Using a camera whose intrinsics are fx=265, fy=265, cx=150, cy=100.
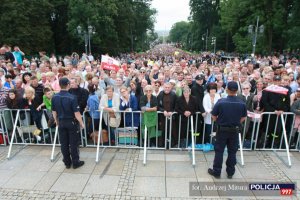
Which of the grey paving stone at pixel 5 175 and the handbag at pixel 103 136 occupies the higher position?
the handbag at pixel 103 136

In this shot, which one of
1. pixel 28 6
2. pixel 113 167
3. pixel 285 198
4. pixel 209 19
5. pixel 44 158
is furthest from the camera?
pixel 209 19

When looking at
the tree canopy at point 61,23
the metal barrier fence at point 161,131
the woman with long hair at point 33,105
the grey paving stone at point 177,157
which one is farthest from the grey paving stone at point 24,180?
the tree canopy at point 61,23

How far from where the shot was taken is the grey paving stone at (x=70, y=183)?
4.97 m

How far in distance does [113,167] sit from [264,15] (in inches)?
1311

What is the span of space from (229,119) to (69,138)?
10.7 feet

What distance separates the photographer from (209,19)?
68250 millimetres

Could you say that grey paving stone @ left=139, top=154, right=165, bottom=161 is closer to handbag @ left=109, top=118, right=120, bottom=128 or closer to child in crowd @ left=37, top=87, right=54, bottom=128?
handbag @ left=109, top=118, right=120, bottom=128

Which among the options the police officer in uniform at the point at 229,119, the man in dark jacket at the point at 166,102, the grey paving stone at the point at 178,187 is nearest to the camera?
the grey paving stone at the point at 178,187

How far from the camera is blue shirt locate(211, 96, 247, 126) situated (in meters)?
4.94

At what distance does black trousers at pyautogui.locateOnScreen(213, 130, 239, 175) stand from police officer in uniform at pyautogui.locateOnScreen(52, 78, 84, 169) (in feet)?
9.13

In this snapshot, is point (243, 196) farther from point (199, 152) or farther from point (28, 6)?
point (28, 6)

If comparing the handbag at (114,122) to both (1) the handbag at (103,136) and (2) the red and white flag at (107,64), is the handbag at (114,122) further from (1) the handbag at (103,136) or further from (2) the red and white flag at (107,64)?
(2) the red and white flag at (107,64)

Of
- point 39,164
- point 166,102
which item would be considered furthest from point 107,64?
point 39,164

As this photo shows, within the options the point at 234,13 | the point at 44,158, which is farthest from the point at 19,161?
the point at 234,13
